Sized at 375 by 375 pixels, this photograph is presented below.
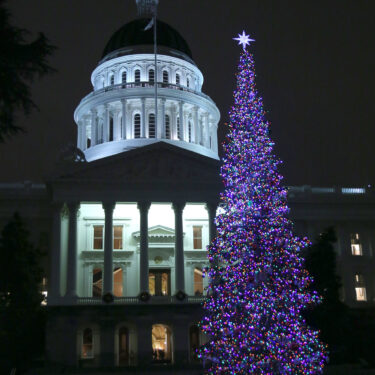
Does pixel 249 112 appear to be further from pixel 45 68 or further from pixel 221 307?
pixel 45 68

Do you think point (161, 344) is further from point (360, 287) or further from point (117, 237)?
point (360, 287)

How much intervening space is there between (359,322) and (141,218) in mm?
20017

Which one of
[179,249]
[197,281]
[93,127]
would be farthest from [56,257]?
[93,127]

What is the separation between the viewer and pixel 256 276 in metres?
27.7

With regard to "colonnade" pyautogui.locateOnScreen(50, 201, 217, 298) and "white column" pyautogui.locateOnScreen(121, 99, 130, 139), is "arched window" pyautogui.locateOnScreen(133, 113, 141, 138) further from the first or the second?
"colonnade" pyautogui.locateOnScreen(50, 201, 217, 298)

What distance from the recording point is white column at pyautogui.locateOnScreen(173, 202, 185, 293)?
166 ft

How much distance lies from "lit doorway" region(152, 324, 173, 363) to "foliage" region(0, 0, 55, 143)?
34.2 meters

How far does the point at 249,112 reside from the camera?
3031 centimetres

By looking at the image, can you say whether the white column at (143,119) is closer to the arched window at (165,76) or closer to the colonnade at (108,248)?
the arched window at (165,76)

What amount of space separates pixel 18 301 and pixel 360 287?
3310cm

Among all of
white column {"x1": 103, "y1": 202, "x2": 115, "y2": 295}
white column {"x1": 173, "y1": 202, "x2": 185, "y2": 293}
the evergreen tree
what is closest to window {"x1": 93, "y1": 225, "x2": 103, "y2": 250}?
white column {"x1": 103, "y1": 202, "x2": 115, "y2": 295}

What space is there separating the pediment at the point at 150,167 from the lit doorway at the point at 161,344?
40.7 ft

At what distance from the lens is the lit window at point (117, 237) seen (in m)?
56.2

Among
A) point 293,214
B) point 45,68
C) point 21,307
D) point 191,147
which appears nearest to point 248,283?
point 45,68
